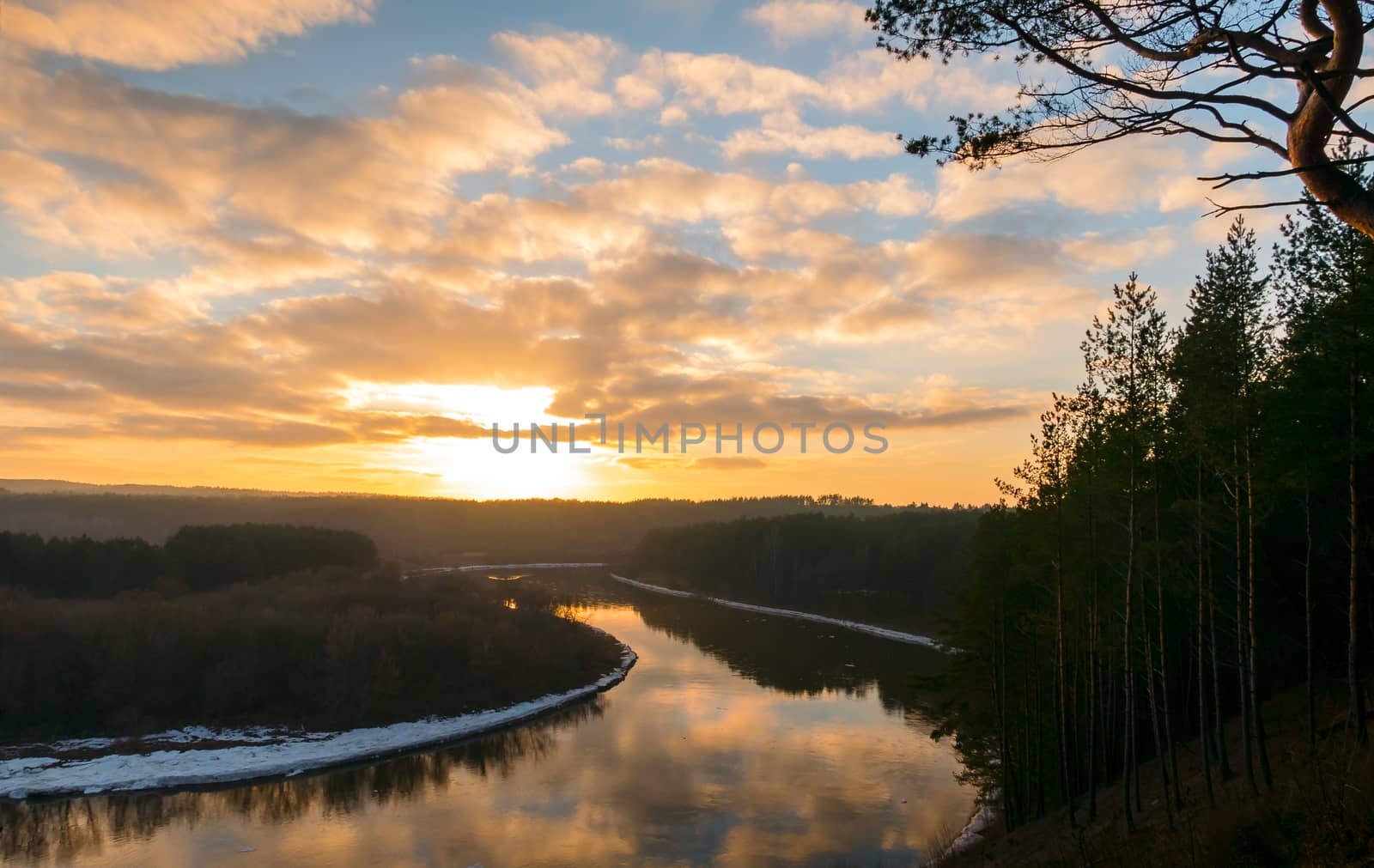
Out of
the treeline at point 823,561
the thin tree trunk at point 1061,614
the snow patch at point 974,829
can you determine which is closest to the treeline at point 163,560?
the treeline at point 823,561

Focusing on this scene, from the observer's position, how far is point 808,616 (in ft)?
325

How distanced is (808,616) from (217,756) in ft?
226

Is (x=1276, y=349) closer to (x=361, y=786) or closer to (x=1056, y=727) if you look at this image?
(x=1056, y=727)

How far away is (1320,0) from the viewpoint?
679cm

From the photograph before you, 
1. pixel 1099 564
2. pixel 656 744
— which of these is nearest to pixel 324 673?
pixel 656 744

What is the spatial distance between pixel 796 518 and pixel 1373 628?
124 m

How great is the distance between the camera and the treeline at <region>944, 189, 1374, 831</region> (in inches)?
713

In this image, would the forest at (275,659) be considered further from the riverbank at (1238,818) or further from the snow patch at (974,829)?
the riverbank at (1238,818)

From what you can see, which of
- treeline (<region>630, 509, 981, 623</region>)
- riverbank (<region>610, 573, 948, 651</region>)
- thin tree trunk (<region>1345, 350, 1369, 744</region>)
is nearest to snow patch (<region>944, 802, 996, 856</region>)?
thin tree trunk (<region>1345, 350, 1369, 744</region>)

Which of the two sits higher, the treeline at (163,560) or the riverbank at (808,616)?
the treeline at (163,560)

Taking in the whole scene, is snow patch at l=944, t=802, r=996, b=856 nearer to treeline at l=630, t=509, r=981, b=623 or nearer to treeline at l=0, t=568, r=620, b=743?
treeline at l=0, t=568, r=620, b=743

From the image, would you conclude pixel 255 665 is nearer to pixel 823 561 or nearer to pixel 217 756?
pixel 217 756

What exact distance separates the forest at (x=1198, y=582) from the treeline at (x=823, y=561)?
195 feet

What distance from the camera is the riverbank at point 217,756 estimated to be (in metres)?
38.2
